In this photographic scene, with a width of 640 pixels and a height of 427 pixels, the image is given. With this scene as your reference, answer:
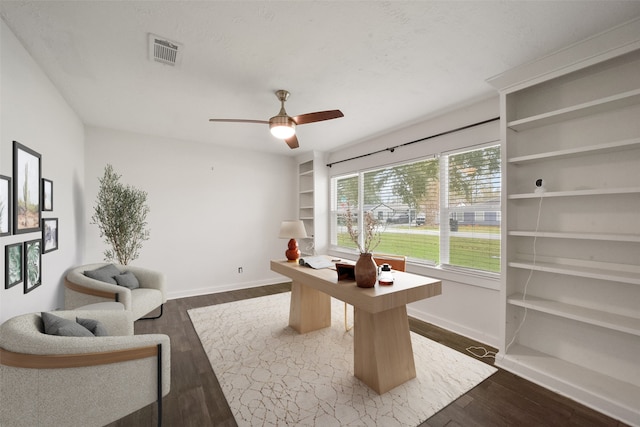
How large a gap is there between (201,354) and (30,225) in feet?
5.73

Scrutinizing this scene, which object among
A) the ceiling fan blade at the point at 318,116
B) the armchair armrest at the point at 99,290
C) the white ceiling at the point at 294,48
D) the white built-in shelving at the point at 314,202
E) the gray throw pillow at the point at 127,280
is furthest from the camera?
the white built-in shelving at the point at 314,202

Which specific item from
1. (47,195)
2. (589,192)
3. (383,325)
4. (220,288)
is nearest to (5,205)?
(47,195)

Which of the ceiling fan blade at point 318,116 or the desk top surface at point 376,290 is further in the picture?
the ceiling fan blade at point 318,116

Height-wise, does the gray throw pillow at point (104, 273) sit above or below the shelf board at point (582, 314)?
above

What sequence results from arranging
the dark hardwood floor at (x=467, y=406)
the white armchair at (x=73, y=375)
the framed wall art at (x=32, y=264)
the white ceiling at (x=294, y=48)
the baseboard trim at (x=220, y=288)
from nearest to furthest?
1. the white armchair at (x=73, y=375)
2. the white ceiling at (x=294, y=48)
3. the dark hardwood floor at (x=467, y=406)
4. the framed wall art at (x=32, y=264)
5. the baseboard trim at (x=220, y=288)

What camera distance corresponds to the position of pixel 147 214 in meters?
4.20

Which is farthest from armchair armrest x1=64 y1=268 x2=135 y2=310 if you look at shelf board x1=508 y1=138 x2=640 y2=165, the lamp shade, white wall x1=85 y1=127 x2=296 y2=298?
shelf board x1=508 y1=138 x2=640 y2=165

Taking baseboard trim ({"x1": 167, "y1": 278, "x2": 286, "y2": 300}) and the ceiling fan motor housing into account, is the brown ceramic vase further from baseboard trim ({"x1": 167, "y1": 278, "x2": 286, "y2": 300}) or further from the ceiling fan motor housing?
baseboard trim ({"x1": 167, "y1": 278, "x2": 286, "y2": 300})

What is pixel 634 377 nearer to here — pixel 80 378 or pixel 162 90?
pixel 80 378

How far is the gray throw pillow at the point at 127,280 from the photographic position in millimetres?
3043

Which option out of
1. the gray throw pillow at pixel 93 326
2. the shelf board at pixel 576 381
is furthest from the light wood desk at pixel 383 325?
the gray throw pillow at pixel 93 326

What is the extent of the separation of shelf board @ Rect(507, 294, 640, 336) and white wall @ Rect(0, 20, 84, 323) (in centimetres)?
381

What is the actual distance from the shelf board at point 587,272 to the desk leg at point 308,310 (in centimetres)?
193

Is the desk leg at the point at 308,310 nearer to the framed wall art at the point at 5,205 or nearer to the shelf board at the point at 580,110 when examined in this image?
the framed wall art at the point at 5,205
